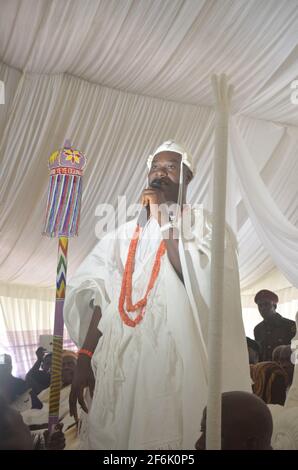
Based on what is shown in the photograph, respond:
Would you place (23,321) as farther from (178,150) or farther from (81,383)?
(81,383)

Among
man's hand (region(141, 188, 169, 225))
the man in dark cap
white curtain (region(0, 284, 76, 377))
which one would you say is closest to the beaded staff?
man's hand (region(141, 188, 169, 225))

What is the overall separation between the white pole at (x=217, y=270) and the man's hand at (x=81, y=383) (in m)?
0.83

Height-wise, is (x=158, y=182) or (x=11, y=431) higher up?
(x=158, y=182)

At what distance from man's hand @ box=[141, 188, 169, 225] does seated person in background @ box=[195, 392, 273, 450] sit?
98 cm

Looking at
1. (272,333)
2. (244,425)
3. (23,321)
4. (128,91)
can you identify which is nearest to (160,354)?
(244,425)

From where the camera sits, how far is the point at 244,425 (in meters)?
1.84

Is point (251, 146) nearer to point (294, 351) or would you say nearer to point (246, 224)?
point (246, 224)

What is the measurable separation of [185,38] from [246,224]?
2566mm

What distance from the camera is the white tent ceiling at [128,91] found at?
15.1 ft

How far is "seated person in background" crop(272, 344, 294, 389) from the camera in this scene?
10.0 ft

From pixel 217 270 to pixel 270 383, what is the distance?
1170 millimetres

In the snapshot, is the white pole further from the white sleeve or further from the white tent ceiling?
the white tent ceiling

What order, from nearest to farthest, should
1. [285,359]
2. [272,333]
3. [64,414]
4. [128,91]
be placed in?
[64,414] < [285,359] < [272,333] < [128,91]

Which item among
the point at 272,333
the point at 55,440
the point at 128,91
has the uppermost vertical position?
the point at 128,91
